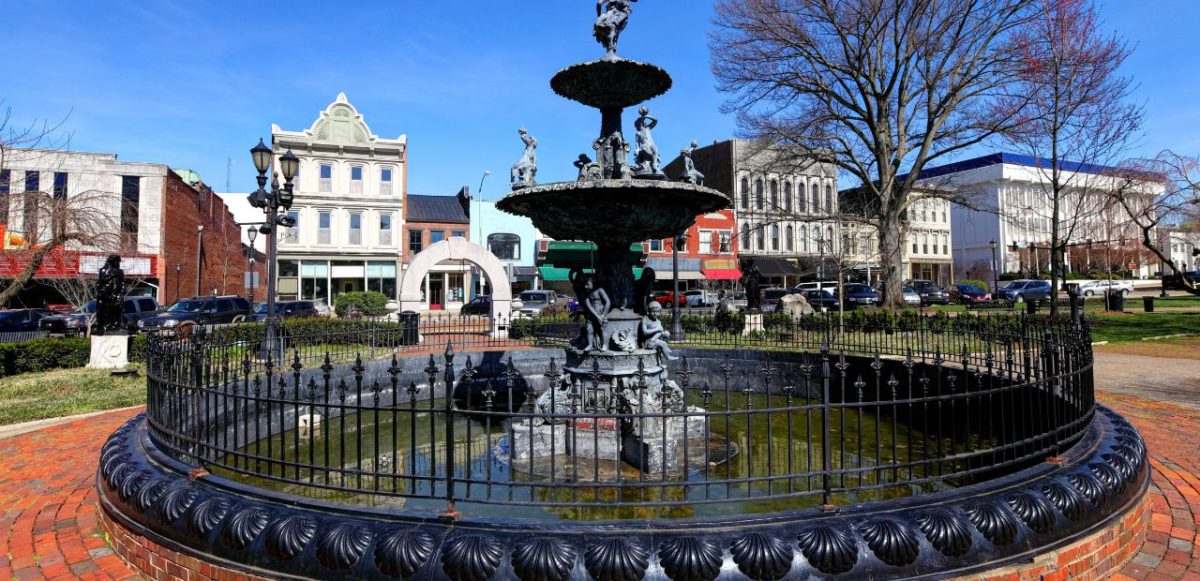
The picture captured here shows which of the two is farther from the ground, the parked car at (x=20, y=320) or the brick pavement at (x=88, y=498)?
the parked car at (x=20, y=320)

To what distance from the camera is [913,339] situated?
47.3 feet

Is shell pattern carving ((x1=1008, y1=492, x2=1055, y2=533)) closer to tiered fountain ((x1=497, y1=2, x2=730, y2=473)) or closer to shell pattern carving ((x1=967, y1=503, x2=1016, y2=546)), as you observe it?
shell pattern carving ((x1=967, y1=503, x2=1016, y2=546))

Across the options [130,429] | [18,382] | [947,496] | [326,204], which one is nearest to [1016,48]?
[947,496]

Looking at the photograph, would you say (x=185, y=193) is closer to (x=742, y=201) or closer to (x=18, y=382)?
(x=18, y=382)

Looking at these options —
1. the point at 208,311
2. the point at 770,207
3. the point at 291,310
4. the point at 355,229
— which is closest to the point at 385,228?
the point at 355,229

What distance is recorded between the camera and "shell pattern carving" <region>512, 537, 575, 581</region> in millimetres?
3238

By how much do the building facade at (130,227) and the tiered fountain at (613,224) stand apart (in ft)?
60.0

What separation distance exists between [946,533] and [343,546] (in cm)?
349

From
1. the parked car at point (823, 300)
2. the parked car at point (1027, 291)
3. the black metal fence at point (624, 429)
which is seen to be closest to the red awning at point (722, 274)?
the parked car at point (823, 300)

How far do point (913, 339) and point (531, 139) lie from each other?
1120 centimetres

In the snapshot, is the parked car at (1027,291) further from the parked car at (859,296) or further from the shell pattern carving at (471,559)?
the shell pattern carving at (471,559)

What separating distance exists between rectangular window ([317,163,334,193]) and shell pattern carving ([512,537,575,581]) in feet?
138

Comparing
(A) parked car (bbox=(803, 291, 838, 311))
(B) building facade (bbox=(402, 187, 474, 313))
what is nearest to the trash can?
(A) parked car (bbox=(803, 291, 838, 311))

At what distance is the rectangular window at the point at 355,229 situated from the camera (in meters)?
Answer: 41.2
